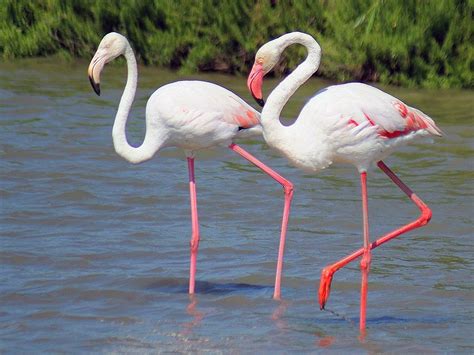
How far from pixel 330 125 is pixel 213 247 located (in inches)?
70.7

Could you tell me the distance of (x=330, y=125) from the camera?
5.78m

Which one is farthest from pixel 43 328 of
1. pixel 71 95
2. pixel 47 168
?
pixel 71 95

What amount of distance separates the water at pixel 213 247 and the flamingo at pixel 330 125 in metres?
0.41

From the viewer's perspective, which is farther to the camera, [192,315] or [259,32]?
[259,32]

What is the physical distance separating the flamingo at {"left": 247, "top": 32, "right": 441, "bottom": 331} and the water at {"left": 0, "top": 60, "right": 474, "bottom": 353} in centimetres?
41

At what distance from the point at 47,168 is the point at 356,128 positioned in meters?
4.08

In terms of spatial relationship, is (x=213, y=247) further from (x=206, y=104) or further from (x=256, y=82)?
(x=256, y=82)

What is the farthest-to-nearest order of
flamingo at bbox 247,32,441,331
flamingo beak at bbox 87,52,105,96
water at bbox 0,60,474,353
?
flamingo beak at bbox 87,52,105,96, flamingo at bbox 247,32,441,331, water at bbox 0,60,474,353

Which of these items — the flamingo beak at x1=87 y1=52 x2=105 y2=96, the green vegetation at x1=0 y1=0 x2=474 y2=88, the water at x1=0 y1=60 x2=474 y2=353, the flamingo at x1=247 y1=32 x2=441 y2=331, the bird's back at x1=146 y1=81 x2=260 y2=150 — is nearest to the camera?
the water at x1=0 y1=60 x2=474 y2=353

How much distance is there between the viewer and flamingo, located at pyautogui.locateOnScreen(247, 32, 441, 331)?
5812 millimetres

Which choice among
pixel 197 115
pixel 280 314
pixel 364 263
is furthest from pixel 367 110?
pixel 280 314

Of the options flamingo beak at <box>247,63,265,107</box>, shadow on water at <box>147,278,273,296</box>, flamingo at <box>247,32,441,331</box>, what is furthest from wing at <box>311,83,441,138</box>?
shadow on water at <box>147,278,273,296</box>

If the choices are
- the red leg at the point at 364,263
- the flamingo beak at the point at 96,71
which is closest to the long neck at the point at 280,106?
the red leg at the point at 364,263

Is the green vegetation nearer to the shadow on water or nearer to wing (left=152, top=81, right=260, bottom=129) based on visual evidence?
wing (left=152, top=81, right=260, bottom=129)
